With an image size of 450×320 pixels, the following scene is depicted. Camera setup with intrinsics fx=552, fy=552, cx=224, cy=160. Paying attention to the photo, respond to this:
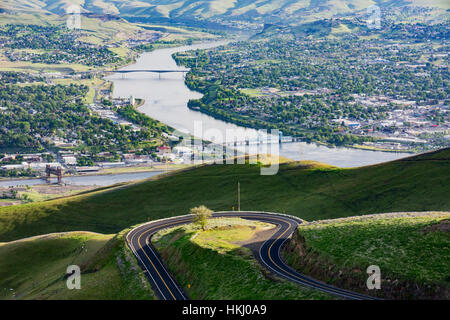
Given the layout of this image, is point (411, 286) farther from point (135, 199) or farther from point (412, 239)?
point (135, 199)

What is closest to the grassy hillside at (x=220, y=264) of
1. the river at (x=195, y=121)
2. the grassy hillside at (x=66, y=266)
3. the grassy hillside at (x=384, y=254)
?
the grassy hillside at (x=384, y=254)

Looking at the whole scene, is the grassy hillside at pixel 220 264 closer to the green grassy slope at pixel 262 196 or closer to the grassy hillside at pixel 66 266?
the grassy hillside at pixel 66 266

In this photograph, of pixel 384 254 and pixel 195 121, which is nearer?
pixel 384 254

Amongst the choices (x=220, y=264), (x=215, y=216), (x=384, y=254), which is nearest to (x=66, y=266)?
(x=220, y=264)

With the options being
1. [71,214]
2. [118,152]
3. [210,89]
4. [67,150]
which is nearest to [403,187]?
[71,214]

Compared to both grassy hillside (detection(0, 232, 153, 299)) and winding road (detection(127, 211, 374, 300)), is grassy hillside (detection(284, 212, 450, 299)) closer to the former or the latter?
winding road (detection(127, 211, 374, 300))

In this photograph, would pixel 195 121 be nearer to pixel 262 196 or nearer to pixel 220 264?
pixel 262 196
